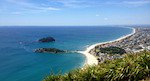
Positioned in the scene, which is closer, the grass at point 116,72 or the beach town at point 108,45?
the grass at point 116,72

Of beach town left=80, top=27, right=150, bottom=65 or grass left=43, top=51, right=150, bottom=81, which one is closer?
grass left=43, top=51, right=150, bottom=81

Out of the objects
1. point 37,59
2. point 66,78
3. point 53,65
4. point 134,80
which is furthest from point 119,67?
point 37,59

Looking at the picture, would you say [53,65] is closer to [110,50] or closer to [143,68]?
[110,50]

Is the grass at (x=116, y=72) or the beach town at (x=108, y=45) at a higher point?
the grass at (x=116, y=72)

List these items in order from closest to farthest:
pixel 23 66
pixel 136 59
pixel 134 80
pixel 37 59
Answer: pixel 134 80, pixel 136 59, pixel 23 66, pixel 37 59

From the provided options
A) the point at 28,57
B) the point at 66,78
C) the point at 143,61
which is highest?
the point at 143,61

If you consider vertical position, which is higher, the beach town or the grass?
the grass

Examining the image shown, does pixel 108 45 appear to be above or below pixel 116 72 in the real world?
below

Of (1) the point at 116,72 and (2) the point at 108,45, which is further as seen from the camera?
(2) the point at 108,45
